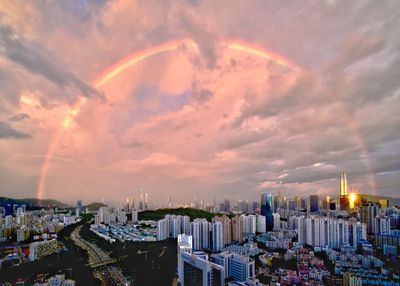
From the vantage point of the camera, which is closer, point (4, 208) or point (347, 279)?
point (347, 279)

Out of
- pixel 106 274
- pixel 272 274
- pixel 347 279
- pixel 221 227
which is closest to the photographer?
pixel 347 279

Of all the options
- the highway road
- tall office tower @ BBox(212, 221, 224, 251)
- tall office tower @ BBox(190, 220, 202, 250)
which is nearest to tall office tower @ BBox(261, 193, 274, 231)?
tall office tower @ BBox(212, 221, 224, 251)

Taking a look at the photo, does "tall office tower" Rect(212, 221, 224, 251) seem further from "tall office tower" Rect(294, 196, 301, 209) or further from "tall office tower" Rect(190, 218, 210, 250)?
"tall office tower" Rect(294, 196, 301, 209)

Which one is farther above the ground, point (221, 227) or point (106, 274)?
point (221, 227)

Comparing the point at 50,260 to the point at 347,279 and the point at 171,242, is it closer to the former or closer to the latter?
the point at 171,242

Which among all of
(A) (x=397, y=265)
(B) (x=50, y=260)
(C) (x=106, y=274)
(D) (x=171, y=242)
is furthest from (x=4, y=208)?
(A) (x=397, y=265)

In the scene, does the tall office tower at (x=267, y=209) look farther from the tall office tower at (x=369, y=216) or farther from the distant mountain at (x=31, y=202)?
the distant mountain at (x=31, y=202)

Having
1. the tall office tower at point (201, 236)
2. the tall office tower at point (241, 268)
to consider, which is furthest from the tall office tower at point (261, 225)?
the tall office tower at point (241, 268)
